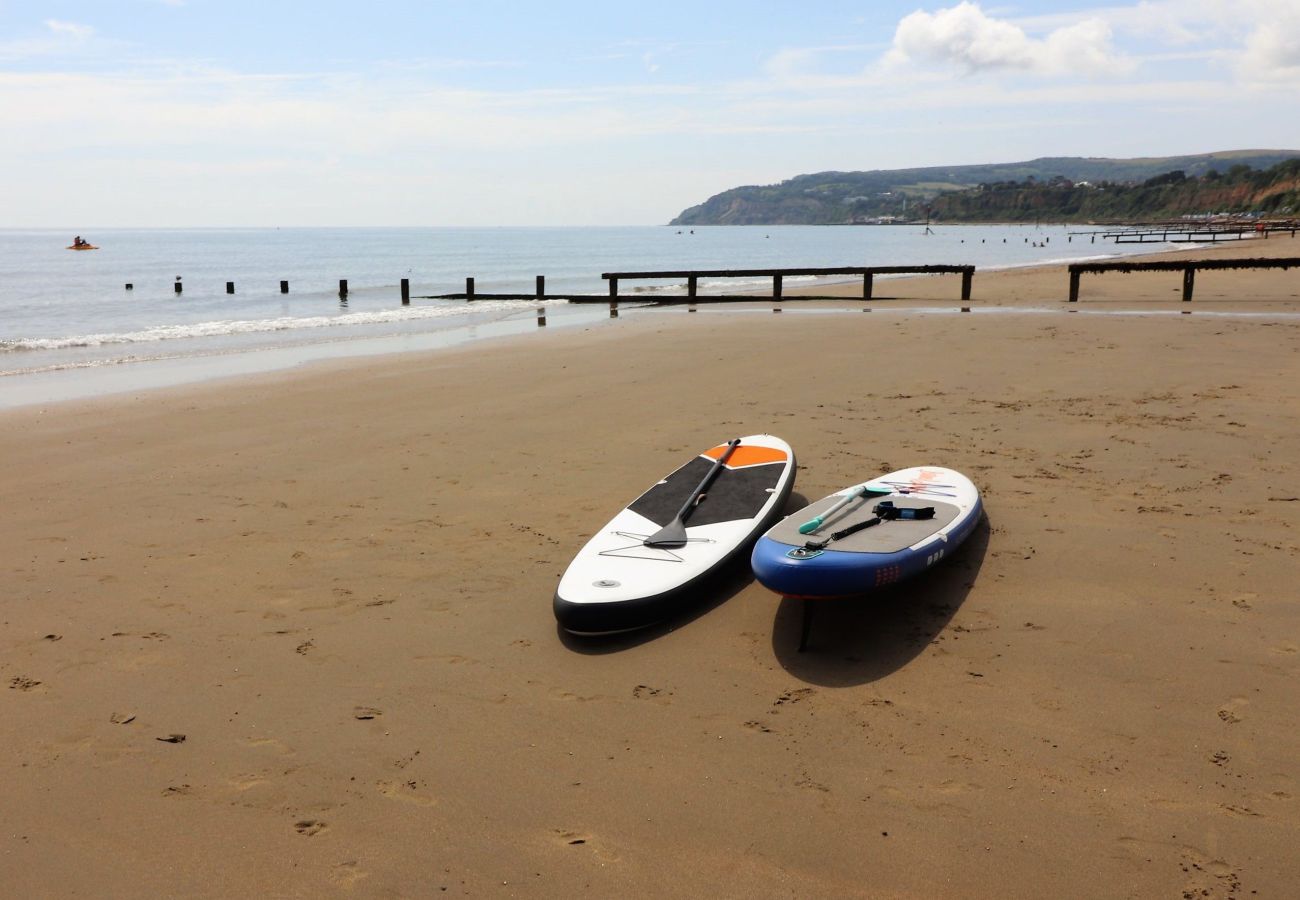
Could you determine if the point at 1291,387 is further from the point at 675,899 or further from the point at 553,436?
→ the point at 675,899

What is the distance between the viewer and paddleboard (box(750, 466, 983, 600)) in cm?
443

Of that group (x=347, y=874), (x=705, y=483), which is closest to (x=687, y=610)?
(x=705, y=483)

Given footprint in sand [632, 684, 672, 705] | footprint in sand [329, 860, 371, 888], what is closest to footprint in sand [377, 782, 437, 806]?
footprint in sand [329, 860, 371, 888]

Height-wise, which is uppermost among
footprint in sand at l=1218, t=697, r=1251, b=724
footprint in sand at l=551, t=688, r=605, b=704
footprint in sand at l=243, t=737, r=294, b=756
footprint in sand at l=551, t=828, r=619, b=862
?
footprint in sand at l=1218, t=697, r=1251, b=724

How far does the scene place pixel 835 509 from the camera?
5.22m

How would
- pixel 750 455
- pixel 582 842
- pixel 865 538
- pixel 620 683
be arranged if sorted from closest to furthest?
pixel 582 842 < pixel 620 683 < pixel 865 538 < pixel 750 455

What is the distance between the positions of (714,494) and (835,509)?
1071mm

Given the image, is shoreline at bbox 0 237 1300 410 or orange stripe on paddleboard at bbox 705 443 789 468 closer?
orange stripe on paddleboard at bbox 705 443 789 468

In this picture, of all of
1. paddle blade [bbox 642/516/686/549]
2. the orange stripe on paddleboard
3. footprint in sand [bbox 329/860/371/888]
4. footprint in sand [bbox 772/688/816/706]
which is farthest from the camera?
the orange stripe on paddleboard

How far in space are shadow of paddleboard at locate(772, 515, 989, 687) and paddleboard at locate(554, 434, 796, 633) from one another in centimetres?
55

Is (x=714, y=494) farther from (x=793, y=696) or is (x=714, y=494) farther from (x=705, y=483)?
(x=793, y=696)

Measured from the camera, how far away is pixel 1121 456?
7289 millimetres

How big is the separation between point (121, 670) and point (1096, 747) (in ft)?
13.6

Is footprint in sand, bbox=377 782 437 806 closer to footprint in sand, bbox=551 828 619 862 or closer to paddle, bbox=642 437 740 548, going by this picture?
footprint in sand, bbox=551 828 619 862
